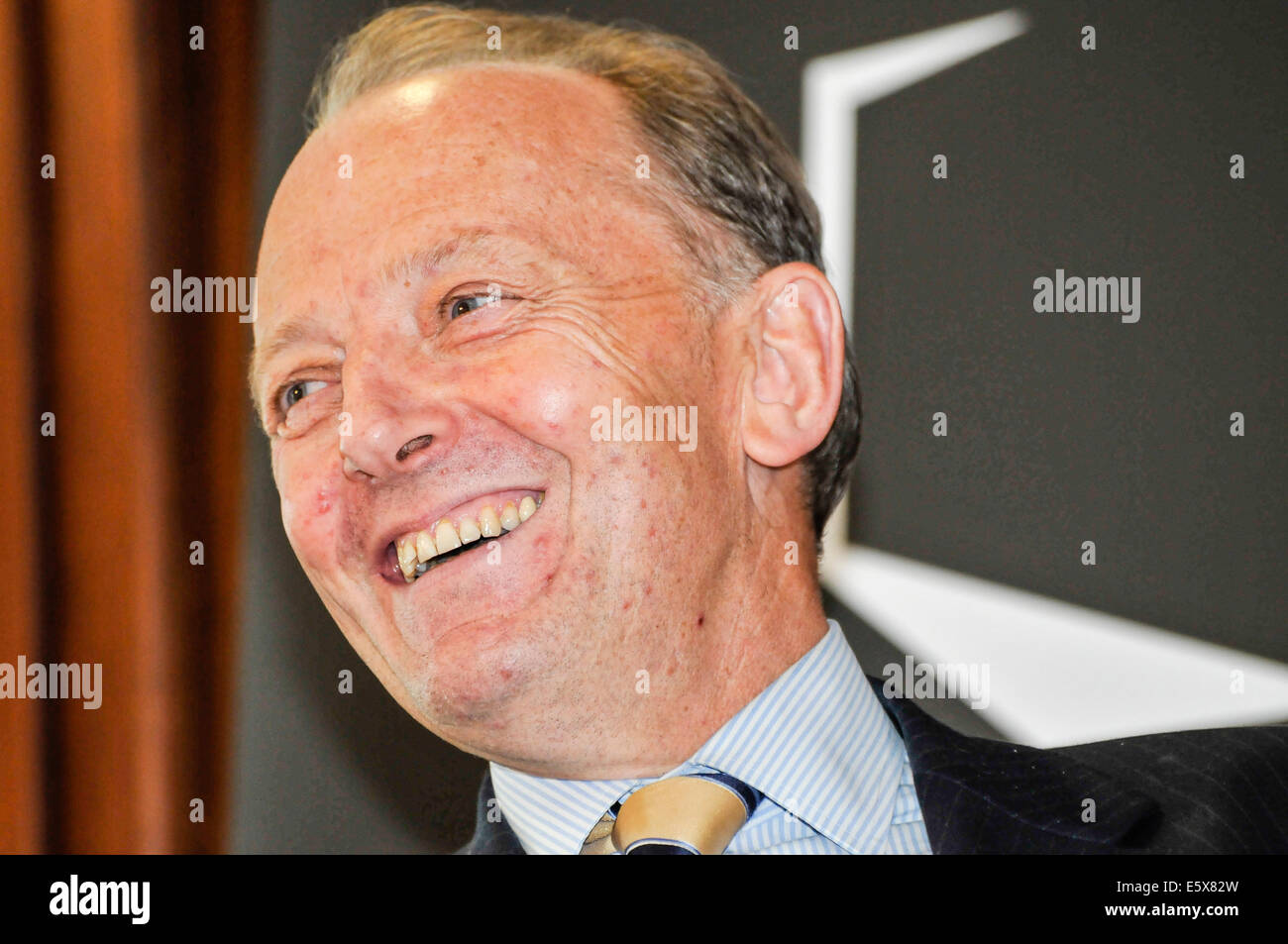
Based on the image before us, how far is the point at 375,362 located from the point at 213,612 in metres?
0.82

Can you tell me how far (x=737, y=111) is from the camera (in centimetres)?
150

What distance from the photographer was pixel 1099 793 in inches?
48.9

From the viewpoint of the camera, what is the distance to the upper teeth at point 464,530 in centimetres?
120

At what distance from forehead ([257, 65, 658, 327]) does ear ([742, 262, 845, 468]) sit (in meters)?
0.18

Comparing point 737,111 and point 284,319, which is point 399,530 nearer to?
point 284,319

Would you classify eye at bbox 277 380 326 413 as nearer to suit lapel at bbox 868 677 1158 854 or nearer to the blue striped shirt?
the blue striped shirt

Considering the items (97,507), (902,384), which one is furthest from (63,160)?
(902,384)

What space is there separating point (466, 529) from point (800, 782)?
0.41m

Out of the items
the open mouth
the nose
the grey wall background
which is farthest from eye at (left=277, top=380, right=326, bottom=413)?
the grey wall background

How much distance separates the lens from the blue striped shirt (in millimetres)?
1232

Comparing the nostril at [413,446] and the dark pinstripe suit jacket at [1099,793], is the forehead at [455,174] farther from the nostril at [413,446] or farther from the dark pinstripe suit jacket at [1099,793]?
the dark pinstripe suit jacket at [1099,793]

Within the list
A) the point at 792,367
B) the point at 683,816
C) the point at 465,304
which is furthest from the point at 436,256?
the point at 683,816

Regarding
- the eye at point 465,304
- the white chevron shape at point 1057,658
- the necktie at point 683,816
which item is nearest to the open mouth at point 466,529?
the eye at point 465,304

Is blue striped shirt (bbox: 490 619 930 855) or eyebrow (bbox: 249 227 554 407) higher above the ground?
eyebrow (bbox: 249 227 554 407)
